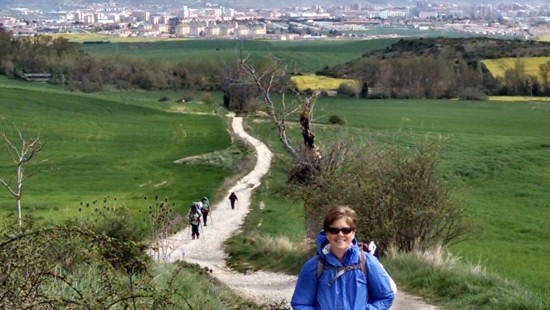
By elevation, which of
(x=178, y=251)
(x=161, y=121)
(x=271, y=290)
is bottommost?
(x=161, y=121)

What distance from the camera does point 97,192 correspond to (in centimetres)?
4150

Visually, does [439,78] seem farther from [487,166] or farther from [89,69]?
[487,166]

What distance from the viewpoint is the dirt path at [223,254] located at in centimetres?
1334

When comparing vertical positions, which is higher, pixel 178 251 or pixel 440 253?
pixel 440 253

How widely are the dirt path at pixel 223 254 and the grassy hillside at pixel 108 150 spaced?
1.83 metres

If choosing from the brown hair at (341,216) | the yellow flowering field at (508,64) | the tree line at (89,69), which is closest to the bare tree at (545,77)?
the yellow flowering field at (508,64)

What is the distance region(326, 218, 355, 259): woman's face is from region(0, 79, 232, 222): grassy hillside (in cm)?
1803


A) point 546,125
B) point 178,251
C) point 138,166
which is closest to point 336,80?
point 546,125

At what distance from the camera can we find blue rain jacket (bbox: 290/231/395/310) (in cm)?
582

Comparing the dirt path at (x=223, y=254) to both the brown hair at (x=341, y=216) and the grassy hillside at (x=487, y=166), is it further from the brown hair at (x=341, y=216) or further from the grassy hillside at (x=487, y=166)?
the brown hair at (x=341, y=216)

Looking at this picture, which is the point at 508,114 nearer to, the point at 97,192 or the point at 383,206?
the point at 97,192

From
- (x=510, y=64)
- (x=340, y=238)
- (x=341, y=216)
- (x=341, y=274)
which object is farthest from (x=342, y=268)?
(x=510, y=64)

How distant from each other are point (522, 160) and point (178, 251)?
3071cm

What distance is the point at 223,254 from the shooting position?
22359 mm
